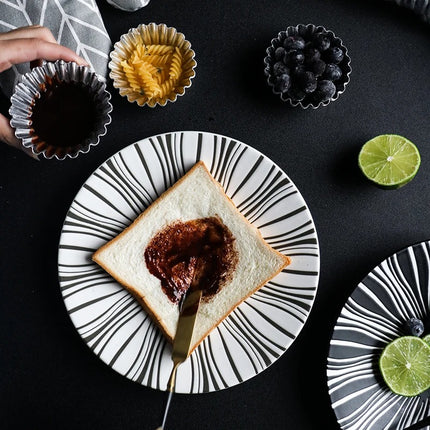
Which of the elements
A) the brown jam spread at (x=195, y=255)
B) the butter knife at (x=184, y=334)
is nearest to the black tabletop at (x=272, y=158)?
the butter knife at (x=184, y=334)

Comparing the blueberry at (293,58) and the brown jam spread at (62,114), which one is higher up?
the blueberry at (293,58)

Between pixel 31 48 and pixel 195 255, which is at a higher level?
pixel 31 48

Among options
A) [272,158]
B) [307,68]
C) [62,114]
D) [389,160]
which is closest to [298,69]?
[307,68]

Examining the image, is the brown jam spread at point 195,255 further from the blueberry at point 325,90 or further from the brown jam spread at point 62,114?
the blueberry at point 325,90

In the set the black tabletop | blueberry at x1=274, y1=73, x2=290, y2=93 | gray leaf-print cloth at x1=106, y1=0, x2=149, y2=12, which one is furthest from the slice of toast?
gray leaf-print cloth at x1=106, y1=0, x2=149, y2=12

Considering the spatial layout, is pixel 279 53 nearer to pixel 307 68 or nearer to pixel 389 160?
pixel 307 68

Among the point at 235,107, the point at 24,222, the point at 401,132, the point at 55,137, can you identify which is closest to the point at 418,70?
the point at 401,132

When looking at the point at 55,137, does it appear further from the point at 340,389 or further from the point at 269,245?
the point at 340,389
